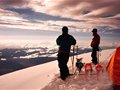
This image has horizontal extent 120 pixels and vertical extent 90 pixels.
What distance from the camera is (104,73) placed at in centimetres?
1382

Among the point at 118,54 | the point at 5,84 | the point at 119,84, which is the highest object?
the point at 118,54

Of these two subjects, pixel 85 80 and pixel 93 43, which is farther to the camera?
pixel 93 43

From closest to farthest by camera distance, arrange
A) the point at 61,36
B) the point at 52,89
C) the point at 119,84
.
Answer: the point at 119,84, the point at 52,89, the point at 61,36

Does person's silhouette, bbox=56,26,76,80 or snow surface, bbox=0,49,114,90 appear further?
person's silhouette, bbox=56,26,76,80

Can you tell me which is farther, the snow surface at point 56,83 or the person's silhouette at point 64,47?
the person's silhouette at point 64,47

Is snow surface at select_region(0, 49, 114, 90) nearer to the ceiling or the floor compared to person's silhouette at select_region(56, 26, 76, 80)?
nearer to the floor

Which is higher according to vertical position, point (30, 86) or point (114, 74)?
point (114, 74)

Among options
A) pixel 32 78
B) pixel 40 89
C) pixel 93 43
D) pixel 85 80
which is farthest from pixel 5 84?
pixel 93 43

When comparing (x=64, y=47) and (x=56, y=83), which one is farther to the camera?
(x=64, y=47)

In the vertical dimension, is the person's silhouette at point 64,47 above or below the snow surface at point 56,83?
above

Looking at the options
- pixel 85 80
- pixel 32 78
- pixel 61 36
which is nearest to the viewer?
pixel 85 80

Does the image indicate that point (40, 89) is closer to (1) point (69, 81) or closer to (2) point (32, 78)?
(1) point (69, 81)

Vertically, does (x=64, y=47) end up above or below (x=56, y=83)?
above

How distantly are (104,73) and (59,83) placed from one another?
7.96 ft
